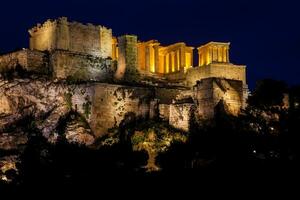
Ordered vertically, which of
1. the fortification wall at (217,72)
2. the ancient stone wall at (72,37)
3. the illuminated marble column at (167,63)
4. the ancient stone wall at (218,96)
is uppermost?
the ancient stone wall at (72,37)

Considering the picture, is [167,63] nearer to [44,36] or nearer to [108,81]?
[108,81]

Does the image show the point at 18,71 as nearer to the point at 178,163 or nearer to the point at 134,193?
the point at 178,163

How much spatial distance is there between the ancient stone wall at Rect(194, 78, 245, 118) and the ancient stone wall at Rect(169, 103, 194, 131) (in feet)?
3.81

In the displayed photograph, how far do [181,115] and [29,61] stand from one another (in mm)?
16944

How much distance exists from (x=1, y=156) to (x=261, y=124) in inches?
992

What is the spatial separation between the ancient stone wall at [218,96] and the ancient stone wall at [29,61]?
1609cm

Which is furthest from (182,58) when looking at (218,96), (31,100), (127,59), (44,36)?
(31,100)

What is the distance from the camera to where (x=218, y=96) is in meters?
73.2

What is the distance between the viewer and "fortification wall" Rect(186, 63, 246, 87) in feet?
277

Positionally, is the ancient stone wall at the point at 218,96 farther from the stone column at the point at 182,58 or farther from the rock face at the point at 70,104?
the stone column at the point at 182,58

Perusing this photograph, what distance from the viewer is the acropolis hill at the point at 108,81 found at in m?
73.6

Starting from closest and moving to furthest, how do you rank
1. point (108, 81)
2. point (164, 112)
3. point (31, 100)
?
point (164, 112)
point (31, 100)
point (108, 81)

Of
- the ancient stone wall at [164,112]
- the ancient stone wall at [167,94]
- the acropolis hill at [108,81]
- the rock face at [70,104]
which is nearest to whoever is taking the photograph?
the rock face at [70,104]

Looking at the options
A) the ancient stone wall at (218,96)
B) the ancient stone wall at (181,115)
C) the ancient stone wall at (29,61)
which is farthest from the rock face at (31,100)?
the ancient stone wall at (218,96)
